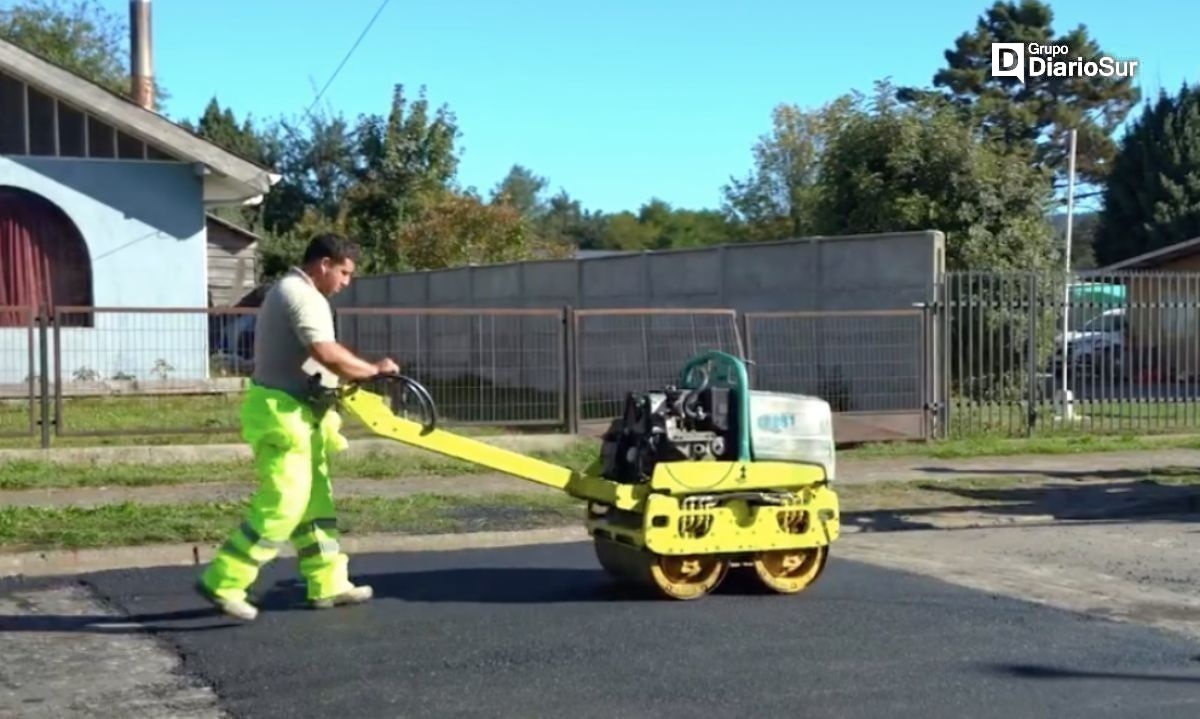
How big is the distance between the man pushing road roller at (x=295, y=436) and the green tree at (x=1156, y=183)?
40.3 m

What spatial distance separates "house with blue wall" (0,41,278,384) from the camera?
18547 mm

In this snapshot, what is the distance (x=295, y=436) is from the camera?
747cm

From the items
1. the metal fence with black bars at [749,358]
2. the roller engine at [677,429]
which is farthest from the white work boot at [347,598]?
the metal fence with black bars at [749,358]

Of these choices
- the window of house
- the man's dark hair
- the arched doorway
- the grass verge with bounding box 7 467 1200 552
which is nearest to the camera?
the man's dark hair

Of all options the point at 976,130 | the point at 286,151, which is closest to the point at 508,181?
the point at 286,151

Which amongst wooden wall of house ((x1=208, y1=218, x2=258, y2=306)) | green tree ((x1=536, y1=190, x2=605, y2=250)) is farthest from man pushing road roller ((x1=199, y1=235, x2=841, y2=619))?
green tree ((x1=536, y1=190, x2=605, y2=250))

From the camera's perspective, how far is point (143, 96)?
23.8 metres

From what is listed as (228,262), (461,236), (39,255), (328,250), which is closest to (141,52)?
(228,262)

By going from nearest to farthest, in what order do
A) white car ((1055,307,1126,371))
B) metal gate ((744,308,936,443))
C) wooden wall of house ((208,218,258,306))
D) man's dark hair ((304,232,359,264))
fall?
man's dark hair ((304,232,359,264)), metal gate ((744,308,936,443)), white car ((1055,307,1126,371)), wooden wall of house ((208,218,258,306))

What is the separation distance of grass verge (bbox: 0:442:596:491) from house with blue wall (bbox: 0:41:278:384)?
4999 mm

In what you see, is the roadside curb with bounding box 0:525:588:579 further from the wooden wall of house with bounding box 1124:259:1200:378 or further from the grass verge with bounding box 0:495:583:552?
the wooden wall of house with bounding box 1124:259:1200:378

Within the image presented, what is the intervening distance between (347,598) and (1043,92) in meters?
51.7

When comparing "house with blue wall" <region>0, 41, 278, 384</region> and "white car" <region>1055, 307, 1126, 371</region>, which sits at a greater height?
"house with blue wall" <region>0, 41, 278, 384</region>

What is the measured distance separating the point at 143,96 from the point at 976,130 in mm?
13197
